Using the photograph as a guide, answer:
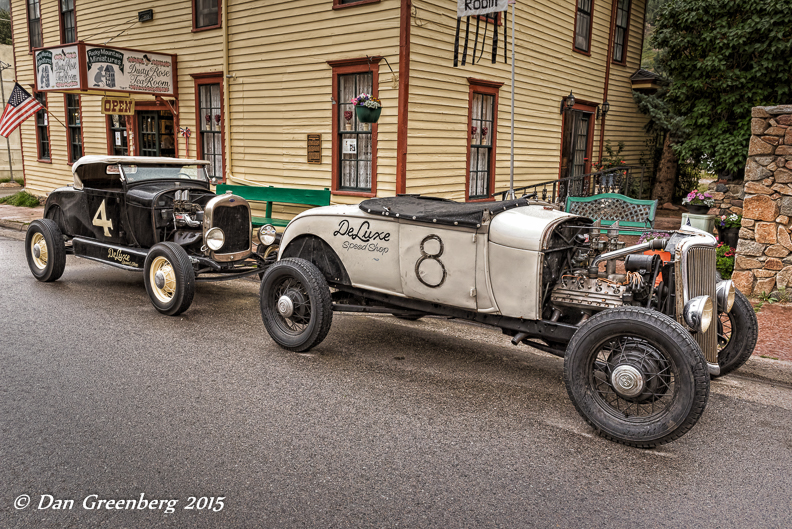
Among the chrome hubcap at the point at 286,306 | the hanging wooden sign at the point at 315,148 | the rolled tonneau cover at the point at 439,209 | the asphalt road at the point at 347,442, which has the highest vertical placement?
the hanging wooden sign at the point at 315,148

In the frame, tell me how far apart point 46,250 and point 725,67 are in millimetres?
10934

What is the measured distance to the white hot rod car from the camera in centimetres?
392

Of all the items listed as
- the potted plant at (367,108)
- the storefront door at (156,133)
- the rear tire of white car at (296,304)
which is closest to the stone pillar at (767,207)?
the potted plant at (367,108)

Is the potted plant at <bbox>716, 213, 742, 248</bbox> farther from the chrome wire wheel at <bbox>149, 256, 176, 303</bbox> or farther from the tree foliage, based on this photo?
the chrome wire wheel at <bbox>149, 256, 176, 303</bbox>

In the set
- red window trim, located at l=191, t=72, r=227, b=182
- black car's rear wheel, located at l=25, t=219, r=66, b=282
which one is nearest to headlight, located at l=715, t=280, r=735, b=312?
black car's rear wheel, located at l=25, t=219, r=66, b=282

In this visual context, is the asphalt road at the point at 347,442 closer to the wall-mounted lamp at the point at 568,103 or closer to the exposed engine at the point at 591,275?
the exposed engine at the point at 591,275

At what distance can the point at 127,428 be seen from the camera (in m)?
4.14

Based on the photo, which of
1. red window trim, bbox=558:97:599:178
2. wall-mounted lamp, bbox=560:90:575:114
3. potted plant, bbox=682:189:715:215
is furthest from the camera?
red window trim, bbox=558:97:599:178

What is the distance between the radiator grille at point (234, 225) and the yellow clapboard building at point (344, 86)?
10.8 feet

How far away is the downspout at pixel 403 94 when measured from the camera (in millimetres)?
9680

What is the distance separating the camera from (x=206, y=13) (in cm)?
1313

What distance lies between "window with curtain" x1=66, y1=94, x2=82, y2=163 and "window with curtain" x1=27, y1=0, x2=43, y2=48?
232 cm

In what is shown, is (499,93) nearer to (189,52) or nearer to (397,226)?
(189,52)

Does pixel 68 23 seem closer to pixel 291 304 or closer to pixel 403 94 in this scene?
pixel 403 94
